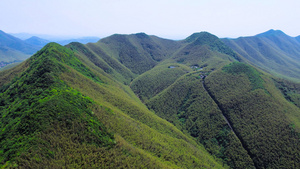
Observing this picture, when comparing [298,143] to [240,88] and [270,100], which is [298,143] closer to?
[270,100]

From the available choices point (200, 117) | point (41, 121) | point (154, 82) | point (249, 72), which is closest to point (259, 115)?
point (200, 117)

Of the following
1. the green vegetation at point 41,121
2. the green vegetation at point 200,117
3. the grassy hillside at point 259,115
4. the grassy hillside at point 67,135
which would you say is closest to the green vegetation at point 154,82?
the green vegetation at point 200,117

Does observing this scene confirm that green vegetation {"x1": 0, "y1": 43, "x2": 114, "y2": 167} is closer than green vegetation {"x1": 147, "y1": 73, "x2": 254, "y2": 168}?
Yes

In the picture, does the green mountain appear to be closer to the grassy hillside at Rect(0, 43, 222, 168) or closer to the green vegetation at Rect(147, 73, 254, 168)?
the grassy hillside at Rect(0, 43, 222, 168)

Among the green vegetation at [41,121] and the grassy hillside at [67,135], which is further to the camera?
the grassy hillside at [67,135]

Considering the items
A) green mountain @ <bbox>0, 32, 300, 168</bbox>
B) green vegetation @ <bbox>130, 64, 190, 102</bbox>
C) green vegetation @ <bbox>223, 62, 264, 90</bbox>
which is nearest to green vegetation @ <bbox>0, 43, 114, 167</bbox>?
green mountain @ <bbox>0, 32, 300, 168</bbox>

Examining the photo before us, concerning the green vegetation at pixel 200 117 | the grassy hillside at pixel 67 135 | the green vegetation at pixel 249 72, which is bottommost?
the green vegetation at pixel 200 117

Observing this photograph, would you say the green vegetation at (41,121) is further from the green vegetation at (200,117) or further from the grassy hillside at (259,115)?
the grassy hillside at (259,115)

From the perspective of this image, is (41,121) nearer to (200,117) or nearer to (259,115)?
(200,117)
